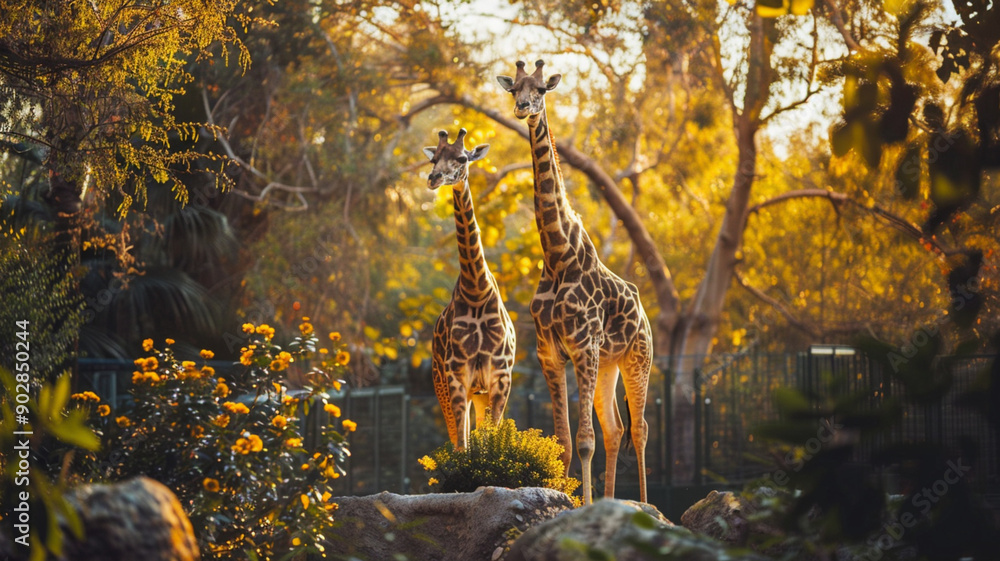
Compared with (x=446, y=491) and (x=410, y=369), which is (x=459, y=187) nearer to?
(x=446, y=491)

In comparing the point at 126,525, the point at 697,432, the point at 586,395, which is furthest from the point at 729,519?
the point at 697,432

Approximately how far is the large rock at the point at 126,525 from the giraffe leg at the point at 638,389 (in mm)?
5184

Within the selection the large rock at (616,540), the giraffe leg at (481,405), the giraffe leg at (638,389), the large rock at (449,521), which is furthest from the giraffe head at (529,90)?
the large rock at (616,540)

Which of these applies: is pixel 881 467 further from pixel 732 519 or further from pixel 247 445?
pixel 247 445

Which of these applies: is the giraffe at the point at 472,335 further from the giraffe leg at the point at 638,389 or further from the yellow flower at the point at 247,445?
the yellow flower at the point at 247,445

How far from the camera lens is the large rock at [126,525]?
2828 millimetres

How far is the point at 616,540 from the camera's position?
10.2 feet

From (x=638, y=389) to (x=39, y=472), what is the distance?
220 inches

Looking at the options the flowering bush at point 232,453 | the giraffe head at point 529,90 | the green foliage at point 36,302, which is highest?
the giraffe head at point 529,90

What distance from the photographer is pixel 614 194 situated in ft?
51.7

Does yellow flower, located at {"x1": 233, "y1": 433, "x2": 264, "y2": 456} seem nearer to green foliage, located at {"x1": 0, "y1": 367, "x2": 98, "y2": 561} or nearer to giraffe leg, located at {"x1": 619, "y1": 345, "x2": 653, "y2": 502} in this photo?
green foliage, located at {"x1": 0, "y1": 367, "x2": 98, "y2": 561}

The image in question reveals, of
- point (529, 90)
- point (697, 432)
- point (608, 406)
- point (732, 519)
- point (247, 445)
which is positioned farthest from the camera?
point (697, 432)

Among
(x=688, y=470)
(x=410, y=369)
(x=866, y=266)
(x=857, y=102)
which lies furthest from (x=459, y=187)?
(x=410, y=369)

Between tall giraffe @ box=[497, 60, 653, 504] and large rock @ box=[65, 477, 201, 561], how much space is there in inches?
162
